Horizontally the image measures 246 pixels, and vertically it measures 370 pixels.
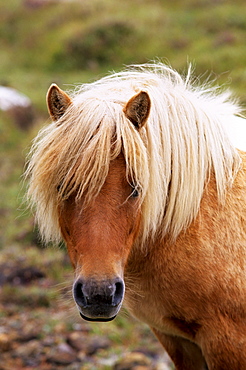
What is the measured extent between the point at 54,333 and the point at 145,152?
132 inches

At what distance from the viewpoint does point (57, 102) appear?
8.70 feet

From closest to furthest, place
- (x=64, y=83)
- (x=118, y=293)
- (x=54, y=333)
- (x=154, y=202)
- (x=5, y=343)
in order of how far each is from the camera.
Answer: (x=118, y=293) < (x=154, y=202) < (x=5, y=343) < (x=54, y=333) < (x=64, y=83)

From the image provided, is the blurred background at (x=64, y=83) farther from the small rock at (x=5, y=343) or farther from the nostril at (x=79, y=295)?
the nostril at (x=79, y=295)

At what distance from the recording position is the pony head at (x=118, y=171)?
235 cm

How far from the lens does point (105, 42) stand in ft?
56.6

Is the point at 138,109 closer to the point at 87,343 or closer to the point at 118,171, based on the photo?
the point at 118,171

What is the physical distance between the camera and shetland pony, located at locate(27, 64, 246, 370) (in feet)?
7.96

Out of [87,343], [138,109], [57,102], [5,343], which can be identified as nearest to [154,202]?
[138,109]

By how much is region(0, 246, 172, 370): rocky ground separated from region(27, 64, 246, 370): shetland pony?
1.19 metres

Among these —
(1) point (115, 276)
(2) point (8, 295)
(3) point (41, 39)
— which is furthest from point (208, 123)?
(3) point (41, 39)

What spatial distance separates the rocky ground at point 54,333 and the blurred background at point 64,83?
0.01 metres

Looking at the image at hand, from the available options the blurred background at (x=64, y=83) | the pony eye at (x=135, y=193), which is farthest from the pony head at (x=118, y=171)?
the blurred background at (x=64, y=83)

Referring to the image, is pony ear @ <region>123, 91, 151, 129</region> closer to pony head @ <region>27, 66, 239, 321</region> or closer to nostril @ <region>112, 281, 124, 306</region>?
pony head @ <region>27, 66, 239, 321</region>

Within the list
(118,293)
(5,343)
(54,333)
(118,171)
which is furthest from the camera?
(54,333)
